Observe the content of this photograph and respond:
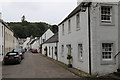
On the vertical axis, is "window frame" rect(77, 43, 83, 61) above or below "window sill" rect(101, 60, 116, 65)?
above

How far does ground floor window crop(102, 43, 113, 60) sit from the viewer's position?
13.7m

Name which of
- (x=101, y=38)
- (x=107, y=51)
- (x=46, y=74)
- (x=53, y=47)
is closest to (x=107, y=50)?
(x=107, y=51)

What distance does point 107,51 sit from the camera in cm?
1371

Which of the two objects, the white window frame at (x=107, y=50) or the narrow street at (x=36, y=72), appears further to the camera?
the white window frame at (x=107, y=50)

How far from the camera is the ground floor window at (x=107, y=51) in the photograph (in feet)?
45.0

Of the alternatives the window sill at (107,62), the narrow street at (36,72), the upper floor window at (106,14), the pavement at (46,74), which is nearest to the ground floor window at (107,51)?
the window sill at (107,62)

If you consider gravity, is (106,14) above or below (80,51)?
above

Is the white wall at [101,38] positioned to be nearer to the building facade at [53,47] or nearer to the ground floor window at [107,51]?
the ground floor window at [107,51]

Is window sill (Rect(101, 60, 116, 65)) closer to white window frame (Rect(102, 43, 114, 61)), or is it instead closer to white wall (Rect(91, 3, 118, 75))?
white wall (Rect(91, 3, 118, 75))

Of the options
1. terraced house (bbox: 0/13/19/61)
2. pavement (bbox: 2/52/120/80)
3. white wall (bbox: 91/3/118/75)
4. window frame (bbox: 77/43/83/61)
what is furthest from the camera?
terraced house (bbox: 0/13/19/61)

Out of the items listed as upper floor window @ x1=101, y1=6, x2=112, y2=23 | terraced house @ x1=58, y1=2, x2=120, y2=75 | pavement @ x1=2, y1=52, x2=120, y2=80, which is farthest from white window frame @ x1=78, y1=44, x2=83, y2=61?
upper floor window @ x1=101, y1=6, x2=112, y2=23

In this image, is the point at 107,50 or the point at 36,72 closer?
the point at 107,50

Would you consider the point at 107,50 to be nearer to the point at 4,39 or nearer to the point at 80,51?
the point at 80,51

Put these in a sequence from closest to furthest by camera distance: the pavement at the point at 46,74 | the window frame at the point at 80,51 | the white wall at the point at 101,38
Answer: the pavement at the point at 46,74 < the white wall at the point at 101,38 < the window frame at the point at 80,51
